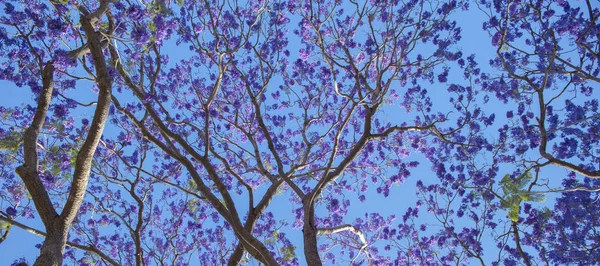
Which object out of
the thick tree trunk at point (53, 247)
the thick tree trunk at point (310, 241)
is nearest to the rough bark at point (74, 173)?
the thick tree trunk at point (53, 247)

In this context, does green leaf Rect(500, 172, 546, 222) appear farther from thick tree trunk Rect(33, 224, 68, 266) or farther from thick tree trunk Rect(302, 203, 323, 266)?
thick tree trunk Rect(33, 224, 68, 266)

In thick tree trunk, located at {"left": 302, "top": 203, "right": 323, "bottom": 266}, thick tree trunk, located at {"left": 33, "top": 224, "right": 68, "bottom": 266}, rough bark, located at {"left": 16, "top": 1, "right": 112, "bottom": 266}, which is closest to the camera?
thick tree trunk, located at {"left": 33, "top": 224, "right": 68, "bottom": 266}

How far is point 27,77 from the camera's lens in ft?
24.5

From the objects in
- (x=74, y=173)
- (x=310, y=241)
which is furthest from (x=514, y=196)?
(x=74, y=173)

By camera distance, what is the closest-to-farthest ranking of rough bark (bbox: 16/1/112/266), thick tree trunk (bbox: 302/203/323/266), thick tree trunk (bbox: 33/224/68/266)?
thick tree trunk (bbox: 33/224/68/266) < rough bark (bbox: 16/1/112/266) < thick tree trunk (bbox: 302/203/323/266)

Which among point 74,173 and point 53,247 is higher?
point 74,173

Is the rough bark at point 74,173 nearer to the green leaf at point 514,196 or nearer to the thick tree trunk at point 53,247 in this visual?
the thick tree trunk at point 53,247

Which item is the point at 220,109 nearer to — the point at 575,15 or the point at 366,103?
the point at 366,103

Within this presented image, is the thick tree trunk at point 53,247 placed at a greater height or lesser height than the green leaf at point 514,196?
lesser

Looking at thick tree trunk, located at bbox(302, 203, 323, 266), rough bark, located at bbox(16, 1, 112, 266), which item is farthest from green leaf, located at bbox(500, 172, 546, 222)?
rough bark, located at bbox(16, 1, 112, 266)

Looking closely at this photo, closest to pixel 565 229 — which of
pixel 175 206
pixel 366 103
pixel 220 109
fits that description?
pixel 366 103

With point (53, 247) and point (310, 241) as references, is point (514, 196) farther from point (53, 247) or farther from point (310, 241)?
point (53, 247)

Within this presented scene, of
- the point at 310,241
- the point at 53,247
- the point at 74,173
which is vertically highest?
the point at 310,241

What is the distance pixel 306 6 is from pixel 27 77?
462 cm
